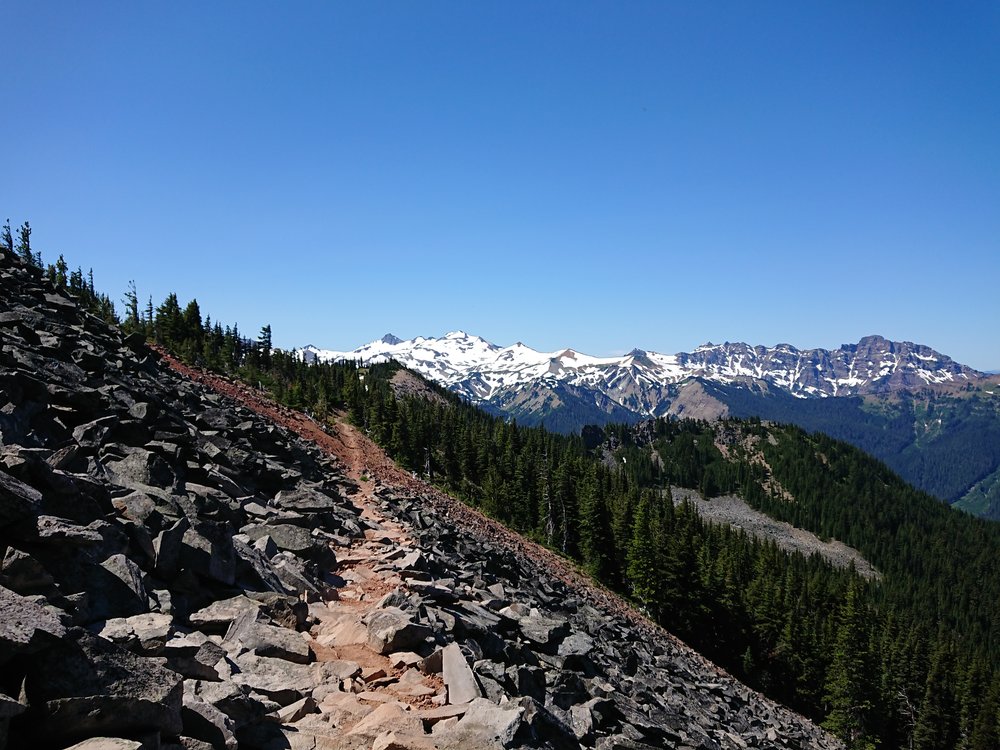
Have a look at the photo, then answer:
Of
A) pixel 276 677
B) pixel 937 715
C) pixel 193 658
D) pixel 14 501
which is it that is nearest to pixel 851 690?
pixel 937 715

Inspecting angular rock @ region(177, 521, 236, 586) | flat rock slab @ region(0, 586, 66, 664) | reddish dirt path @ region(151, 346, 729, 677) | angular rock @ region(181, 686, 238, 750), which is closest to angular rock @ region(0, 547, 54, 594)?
flat rock slab @ region(0, 586, 66, 664)

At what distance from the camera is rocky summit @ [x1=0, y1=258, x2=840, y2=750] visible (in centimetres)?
601

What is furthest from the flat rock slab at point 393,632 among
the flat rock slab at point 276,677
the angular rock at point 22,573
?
the angular rock at point 22,573

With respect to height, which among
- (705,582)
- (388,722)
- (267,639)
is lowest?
(705,582)

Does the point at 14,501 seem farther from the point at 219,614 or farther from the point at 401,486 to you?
the point at 401,486

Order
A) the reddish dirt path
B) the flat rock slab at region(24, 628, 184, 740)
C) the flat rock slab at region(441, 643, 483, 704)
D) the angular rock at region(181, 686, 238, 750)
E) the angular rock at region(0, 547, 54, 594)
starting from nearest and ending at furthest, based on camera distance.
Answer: the flat rock slab at region(24, 628, 184, 740)
the angular rock at region(181, 686, 238, 750)
the angular rock at region(0, 547, 54, 594)
the flat rock slab at region(441, 643, 483, 704)
the reddish dirt path

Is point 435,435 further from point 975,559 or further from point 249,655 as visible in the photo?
point 975,559

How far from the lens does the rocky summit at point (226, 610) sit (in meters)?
6.01

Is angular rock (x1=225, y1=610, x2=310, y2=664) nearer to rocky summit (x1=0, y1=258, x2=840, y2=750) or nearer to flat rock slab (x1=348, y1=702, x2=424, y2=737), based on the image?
rocky summit (x1=0, y1=258, x2=840, y2=750)

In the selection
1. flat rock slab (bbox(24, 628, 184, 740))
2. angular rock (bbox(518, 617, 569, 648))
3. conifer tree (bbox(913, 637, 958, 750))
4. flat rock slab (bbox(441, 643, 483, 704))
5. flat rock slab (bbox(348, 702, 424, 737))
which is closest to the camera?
flat rock slab (bbox(24, 628, 184, 740))

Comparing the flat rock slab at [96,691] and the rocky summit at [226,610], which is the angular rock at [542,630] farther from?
the flat rock slab at [96,691]

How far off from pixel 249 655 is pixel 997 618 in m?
192

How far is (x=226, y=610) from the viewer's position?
10930 mm

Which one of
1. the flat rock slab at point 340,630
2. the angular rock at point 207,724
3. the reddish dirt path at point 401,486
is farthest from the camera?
the reddish dirt path at point 401,486
